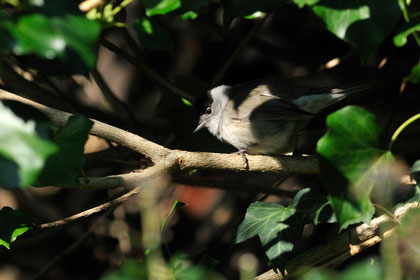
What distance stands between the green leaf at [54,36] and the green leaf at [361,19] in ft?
3.51

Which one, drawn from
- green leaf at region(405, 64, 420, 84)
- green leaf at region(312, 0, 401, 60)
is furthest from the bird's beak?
green leaf at region(405, 64, 420, 84)

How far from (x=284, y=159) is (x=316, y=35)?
7.81 ft

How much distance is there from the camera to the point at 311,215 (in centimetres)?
286

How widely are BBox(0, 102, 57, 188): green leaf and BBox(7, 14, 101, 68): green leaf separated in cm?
25

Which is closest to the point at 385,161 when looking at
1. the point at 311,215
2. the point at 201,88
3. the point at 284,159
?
the point at 311,215

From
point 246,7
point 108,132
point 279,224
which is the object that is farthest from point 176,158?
point 246,7

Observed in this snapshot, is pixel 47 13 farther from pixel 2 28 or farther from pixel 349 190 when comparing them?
pixel 349 190

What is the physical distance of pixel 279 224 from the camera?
9.48 ft

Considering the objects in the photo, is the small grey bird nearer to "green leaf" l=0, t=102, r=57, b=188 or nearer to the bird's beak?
the bird's beak

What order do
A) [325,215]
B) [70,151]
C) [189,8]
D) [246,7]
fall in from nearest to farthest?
[70,151] → [189,8] → [246,7] → [325,215]

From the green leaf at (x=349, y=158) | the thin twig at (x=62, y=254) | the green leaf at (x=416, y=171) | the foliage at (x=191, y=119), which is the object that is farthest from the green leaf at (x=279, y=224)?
the thin twig at (x=62, y=254)

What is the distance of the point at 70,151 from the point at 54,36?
67cm

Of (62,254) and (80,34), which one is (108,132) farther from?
(62,254)

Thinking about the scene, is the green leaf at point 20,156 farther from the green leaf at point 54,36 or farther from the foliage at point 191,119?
the green leaf at point 54,36
